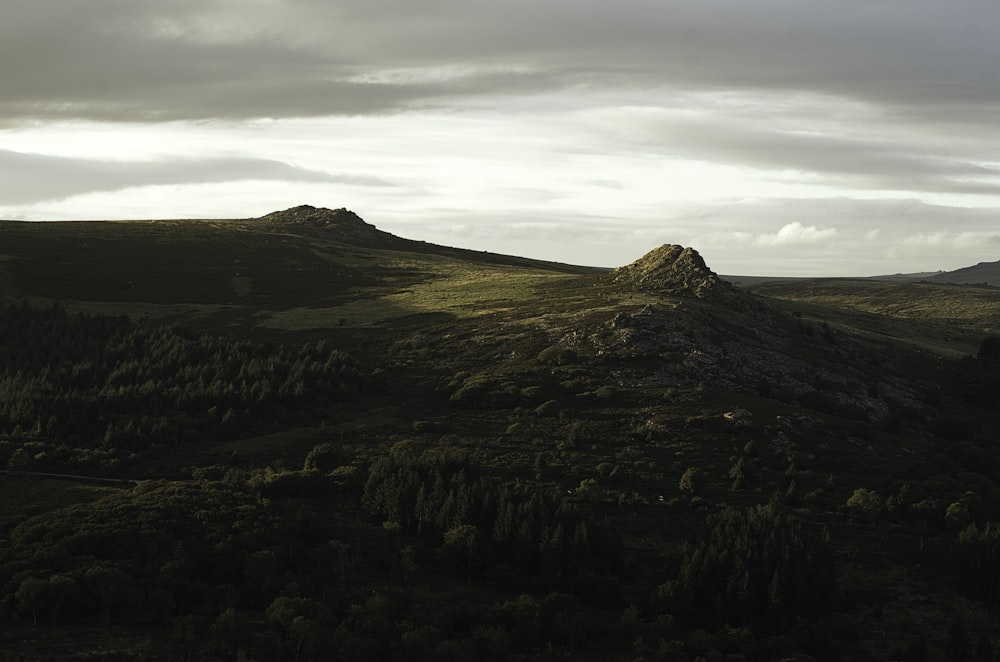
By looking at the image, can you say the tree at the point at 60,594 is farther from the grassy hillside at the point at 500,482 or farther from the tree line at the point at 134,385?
the tree line at the point at 134,385

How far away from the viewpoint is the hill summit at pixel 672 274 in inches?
4914

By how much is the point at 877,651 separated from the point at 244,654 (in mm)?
35665

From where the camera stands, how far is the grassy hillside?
50.3 m

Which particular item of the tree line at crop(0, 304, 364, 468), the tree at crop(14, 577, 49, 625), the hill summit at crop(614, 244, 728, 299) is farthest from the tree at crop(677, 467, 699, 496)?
the hill summit at crop(614, 244, 728, 299)

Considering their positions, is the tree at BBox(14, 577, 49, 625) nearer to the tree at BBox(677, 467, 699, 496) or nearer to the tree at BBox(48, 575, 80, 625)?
the tree at BBox(48, 575, 80, 625)

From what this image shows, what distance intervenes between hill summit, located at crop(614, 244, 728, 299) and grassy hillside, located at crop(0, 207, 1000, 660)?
55cm

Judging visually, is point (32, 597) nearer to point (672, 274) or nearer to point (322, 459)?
point (322, 459)

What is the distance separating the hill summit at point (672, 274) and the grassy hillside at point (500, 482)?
21.8 inches

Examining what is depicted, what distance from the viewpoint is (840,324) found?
149 m

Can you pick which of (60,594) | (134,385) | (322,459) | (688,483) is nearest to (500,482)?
(688,483)

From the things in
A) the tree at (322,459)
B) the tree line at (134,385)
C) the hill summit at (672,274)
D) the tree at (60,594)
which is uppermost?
the hill summit at (672,274)

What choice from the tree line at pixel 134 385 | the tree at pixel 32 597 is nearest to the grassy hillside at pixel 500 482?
the tree at pixel 32 597

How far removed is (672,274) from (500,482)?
70441 millimetres

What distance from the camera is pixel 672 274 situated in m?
132
